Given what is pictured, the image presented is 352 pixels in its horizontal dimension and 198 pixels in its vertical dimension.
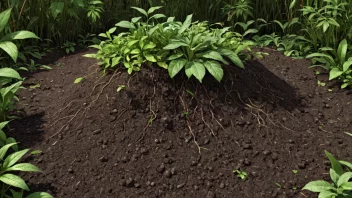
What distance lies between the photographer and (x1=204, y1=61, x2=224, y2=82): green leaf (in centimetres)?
287

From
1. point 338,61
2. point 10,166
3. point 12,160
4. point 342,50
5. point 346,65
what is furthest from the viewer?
point 338,61

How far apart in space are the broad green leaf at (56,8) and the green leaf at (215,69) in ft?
5.95

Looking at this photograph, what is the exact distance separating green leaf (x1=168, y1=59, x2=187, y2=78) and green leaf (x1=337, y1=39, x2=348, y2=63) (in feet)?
5.22

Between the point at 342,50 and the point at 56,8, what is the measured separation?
2701 millimetres

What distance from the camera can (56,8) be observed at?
4016 mm

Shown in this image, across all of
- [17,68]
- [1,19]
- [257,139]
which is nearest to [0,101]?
[1,19]

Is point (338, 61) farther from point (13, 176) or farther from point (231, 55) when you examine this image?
point (13, 176)

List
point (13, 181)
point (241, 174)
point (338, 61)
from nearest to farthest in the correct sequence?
point (13, 181), point (241, 174), point (338, 61)

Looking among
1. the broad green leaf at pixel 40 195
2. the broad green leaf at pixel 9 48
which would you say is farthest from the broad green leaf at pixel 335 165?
the broad green leaf at pixel 9 48

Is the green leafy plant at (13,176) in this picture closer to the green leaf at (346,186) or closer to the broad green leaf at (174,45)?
the broad green leaf at (174,45)

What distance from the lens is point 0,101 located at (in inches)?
115

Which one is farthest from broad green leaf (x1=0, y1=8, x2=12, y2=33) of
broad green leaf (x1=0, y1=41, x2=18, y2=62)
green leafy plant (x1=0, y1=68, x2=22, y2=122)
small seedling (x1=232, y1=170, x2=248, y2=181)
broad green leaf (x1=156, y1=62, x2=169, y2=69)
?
small seedling (x1=232, y1=170, x2=248, y2=181)

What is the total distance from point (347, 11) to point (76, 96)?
264 cm

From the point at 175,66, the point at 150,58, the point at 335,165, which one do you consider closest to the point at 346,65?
the point at 335,165
